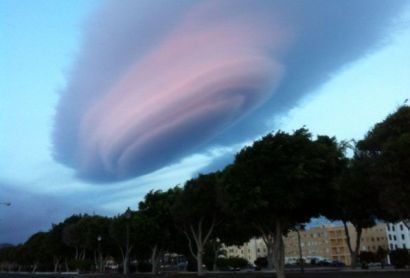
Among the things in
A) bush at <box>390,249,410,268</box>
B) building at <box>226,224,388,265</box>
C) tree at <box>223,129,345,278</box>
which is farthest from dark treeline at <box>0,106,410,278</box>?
building at <box>226,224,388,265</box>

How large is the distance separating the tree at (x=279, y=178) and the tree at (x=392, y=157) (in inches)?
287

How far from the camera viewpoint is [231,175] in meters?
39.2

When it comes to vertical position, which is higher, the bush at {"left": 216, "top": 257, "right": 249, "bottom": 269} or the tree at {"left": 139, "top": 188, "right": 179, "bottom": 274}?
the tree at {"left": 139, "top": 188, "right": 179, "bottom": 274}

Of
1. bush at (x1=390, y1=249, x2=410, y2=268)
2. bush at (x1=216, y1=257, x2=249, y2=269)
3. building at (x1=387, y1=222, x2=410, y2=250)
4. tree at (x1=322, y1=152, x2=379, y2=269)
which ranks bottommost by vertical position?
bush at (x1=216, y1=257, x2=249, y2=269)

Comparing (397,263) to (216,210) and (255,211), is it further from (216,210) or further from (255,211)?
(255,211)

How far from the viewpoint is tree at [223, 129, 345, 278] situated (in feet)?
121

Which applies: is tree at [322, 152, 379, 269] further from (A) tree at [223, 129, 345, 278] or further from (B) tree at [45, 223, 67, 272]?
(B) tree at [45, 223, 67, 272]

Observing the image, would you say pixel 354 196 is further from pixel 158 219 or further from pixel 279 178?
pixel 158 219

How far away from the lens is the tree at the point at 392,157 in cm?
2664

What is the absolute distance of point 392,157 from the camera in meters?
26.9

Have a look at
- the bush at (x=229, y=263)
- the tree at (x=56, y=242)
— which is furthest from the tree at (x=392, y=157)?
the tree at (x=56, y=242)

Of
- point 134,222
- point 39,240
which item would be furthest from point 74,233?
point 39,240

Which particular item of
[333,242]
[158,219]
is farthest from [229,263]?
[333,242]

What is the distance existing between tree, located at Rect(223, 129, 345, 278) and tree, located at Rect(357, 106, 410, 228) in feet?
23.9
